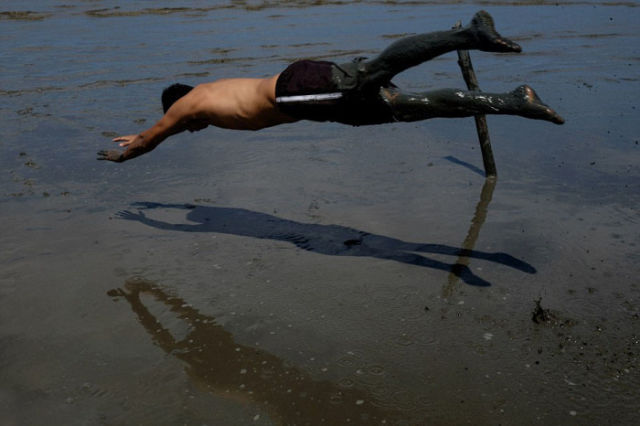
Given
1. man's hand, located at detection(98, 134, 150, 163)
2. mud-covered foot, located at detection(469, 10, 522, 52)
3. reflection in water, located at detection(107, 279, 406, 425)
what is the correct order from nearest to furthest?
reflection in water, located at detection(107, 279, 406, 425), mud-covered foot, located at detection(469, 10, 522, 52), man's hand, located at detection(98, 134, 150, 163)

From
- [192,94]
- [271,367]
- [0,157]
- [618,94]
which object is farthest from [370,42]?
[271,367]

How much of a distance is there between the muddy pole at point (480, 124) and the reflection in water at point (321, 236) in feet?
6.37

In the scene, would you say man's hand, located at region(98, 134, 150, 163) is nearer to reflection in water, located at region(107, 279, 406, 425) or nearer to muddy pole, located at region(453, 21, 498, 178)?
reflection in water, located at region(107, 279, 406, 425)

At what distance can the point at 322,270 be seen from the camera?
5.78 metres

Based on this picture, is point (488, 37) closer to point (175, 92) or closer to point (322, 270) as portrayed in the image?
point (322, 270)

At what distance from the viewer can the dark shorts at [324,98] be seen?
5133 millimetres

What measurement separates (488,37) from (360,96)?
109 cm

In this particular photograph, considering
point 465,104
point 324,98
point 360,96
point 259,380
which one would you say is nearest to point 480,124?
point 465,104

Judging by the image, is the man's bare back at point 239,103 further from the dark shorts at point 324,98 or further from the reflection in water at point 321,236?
the reflection in water at point 321,236

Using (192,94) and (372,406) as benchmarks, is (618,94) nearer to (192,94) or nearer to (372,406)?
(192,94)

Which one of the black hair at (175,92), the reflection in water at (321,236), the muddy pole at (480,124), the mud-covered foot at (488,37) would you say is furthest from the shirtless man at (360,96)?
the muddy pole at (480,124)

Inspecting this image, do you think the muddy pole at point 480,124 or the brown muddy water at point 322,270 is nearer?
the brown muddy water at point 322,270

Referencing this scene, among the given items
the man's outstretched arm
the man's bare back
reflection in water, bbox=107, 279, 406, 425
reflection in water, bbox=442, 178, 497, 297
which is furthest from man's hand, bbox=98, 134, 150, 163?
reflection in water, bbox=442, 178, 497, 297

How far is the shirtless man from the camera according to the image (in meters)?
4.66
